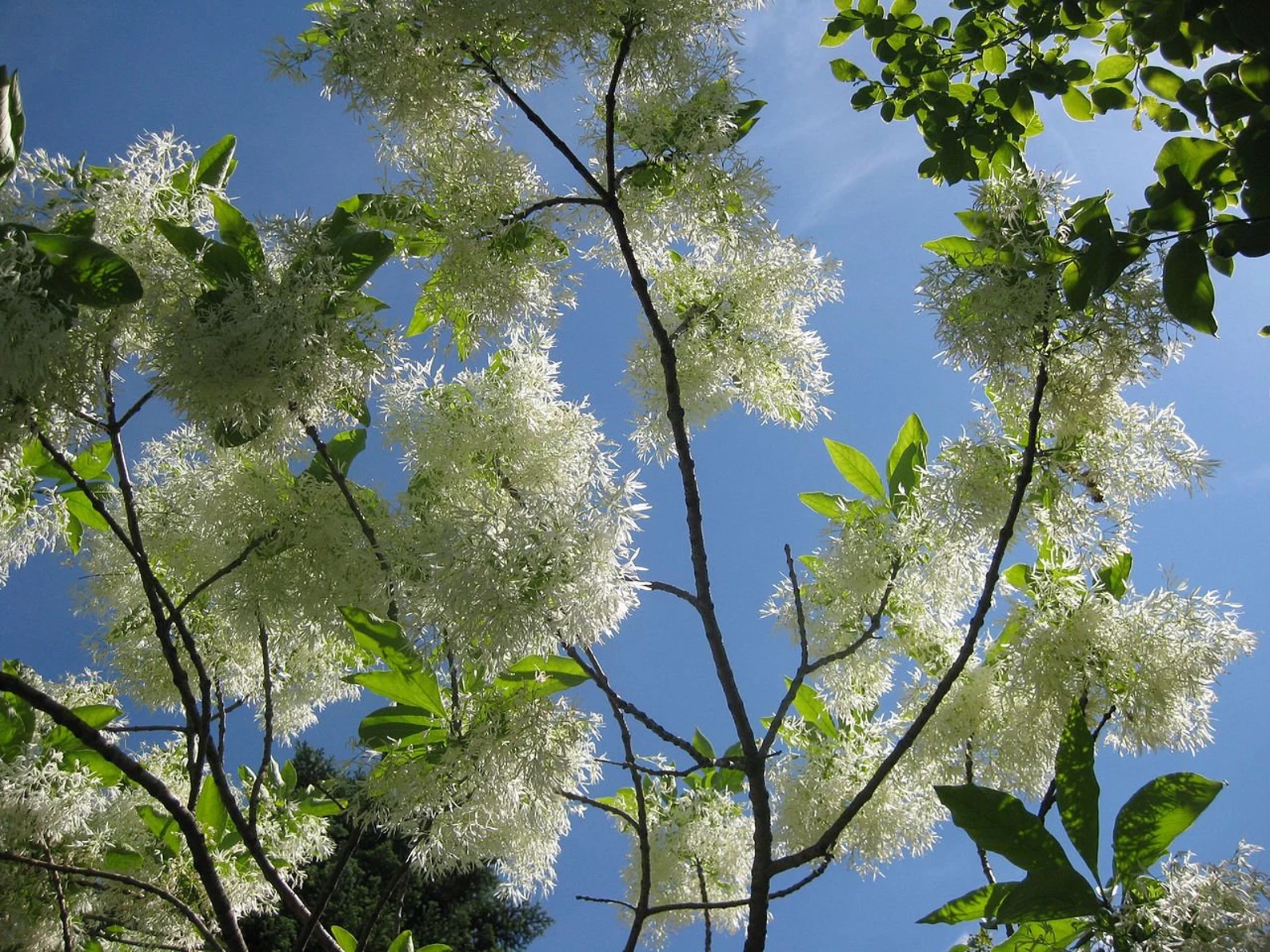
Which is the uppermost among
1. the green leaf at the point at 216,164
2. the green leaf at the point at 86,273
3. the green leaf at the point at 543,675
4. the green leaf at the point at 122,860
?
the green leaf at the point at 216,164

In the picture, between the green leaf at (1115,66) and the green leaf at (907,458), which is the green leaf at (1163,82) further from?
the green leaf at (907,458)

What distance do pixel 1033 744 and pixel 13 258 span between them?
2234 millimetres

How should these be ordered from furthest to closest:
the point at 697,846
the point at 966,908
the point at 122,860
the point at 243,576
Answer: the point at 697,846
the point at 122,860
the point at 243,576
the point at 966,908

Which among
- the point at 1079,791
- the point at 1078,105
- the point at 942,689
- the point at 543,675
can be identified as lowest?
the point at 1079,791

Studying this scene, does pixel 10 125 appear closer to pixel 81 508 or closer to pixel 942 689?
pixel 81 508

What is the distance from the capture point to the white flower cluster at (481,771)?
64.9 inches

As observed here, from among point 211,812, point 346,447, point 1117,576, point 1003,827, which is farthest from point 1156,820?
point 211,812

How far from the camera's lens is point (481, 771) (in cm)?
165

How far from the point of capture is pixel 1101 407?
1.76 meters

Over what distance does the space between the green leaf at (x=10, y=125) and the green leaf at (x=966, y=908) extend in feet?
6.37

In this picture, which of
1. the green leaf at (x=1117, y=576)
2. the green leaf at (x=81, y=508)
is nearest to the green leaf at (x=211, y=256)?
the green leaf at (x=81, y=508)

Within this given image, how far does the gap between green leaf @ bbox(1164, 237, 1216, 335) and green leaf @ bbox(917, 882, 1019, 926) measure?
935mm

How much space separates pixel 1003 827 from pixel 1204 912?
287 mm

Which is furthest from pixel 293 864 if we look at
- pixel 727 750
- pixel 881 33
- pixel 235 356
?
pixel 881 33
